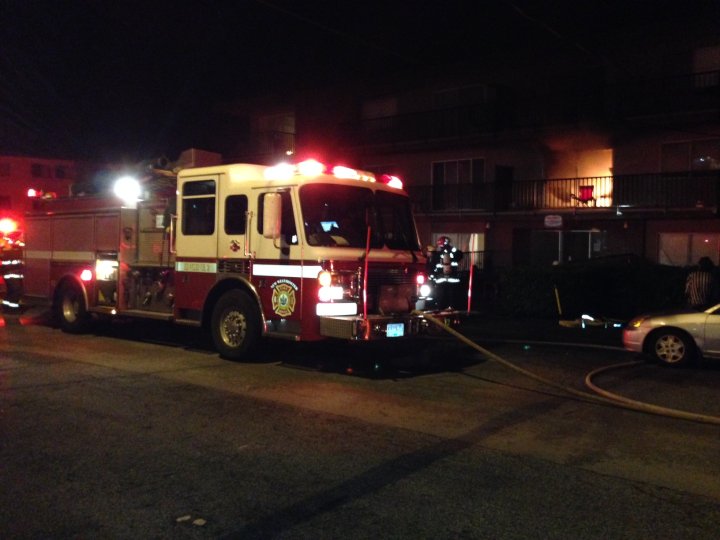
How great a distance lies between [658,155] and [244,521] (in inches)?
839

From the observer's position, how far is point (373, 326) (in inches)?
339

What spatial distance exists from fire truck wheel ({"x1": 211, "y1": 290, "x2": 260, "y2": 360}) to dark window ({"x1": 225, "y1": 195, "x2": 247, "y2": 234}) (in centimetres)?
89

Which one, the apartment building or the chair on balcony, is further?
the chair on balcony

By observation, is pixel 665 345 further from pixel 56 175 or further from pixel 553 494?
pixel 56 175

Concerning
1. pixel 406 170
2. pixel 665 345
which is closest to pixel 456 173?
pixel 406 170

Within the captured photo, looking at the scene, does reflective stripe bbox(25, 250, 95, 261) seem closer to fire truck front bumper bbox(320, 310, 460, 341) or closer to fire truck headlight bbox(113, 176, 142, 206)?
fire truck headlight bbox(113, 176, 142, 206)

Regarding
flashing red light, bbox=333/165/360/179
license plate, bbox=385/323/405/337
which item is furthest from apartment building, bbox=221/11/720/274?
license plate, bbox=385/323/405/337

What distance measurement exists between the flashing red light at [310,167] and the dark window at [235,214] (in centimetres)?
111

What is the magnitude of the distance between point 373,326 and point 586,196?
16309mm

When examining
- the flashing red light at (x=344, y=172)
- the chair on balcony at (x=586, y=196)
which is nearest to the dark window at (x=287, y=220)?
the flashing red light at (x=344, y=172)

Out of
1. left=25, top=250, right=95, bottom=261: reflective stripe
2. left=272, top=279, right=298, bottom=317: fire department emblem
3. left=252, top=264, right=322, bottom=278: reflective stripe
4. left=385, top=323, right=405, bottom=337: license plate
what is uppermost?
left=25, top=250, right=95, bottom=261: reflective stripe

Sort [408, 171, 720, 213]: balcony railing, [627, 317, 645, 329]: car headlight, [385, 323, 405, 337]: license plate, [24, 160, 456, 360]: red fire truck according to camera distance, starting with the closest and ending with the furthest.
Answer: [385, 323, 405, 337]: license plate
[24, 160, 456, 360]: red fire truck
[627, 317, 645, 329]: car headlight
[408, 171, 720, 213]: balcony railing

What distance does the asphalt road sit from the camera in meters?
4.36

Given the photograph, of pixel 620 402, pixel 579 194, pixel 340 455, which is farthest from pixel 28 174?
pixel 340 455
